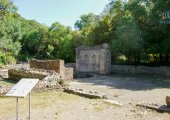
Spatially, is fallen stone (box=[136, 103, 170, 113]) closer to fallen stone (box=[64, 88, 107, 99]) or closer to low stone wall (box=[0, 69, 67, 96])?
fallen stone (box=[64, 88, 107, 99])

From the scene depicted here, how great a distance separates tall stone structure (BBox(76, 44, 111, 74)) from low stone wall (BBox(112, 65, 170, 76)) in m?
1.13

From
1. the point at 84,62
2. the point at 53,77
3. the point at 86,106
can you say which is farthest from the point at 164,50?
the point at 86,106

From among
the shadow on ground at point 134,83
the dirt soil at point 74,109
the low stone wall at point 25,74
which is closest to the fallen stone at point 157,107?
the dirt soil at point 74,109

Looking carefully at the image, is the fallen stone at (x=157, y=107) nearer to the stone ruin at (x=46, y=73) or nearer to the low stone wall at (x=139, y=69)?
the stone ruin at (x=46, y=73)

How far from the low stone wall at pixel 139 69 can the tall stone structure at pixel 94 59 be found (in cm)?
113

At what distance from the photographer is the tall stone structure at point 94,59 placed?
31344 mm

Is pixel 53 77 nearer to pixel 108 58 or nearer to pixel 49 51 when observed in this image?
pixel 108 58

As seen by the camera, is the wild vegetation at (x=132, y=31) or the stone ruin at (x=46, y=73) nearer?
the stone ruin at (x=46, y=73)

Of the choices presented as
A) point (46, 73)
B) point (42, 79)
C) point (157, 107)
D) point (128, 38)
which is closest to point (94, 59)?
point (128, 38)

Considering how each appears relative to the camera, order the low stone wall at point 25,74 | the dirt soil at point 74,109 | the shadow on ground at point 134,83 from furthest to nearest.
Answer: the low stone wall at point 25,74 → the shadow on ground at point 134,83 → the dirt soil at point 74,109

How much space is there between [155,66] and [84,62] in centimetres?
818

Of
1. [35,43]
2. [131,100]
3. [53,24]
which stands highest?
[53,24]

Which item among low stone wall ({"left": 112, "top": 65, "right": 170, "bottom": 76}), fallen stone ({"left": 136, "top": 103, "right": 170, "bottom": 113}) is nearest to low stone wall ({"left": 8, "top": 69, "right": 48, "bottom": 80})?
fallen stone ({"left": 136, "top": 103, "right": 170, "bottom": 113})

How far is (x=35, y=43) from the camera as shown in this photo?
62312 mm
